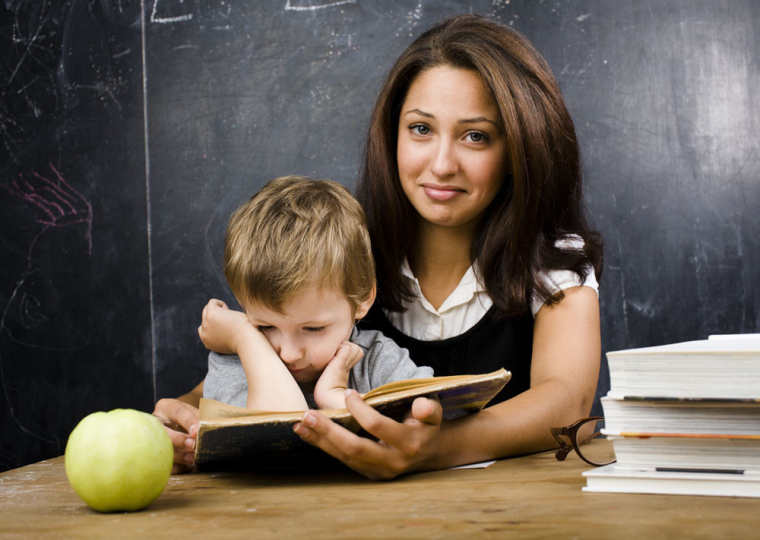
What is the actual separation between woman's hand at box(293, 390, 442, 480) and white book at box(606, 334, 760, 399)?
24 cm

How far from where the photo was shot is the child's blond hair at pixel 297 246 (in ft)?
4.31

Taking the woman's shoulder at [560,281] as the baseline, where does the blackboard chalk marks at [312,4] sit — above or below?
above

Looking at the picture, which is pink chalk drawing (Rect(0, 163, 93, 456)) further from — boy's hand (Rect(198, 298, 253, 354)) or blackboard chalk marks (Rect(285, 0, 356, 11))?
boy's hand (Rect(198, 298, 253, 354))

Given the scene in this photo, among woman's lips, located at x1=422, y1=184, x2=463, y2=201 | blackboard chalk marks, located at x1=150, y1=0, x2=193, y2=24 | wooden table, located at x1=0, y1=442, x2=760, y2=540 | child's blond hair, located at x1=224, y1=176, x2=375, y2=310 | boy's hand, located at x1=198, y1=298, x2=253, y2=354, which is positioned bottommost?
wooden table, located at x1=0, y1=442, x2=760, y2=540

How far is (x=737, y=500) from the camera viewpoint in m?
0.90

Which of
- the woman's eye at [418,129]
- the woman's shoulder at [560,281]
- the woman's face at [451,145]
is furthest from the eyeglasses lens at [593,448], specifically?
the woman's eye at [418,129]

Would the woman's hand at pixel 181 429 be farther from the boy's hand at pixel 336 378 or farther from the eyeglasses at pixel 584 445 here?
the eyeglasses at pixel 584 445

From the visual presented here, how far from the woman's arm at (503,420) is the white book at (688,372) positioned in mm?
237

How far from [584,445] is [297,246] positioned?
0.57m

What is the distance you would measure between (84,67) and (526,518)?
2.91m

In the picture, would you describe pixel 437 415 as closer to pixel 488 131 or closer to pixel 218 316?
pixel 218 316

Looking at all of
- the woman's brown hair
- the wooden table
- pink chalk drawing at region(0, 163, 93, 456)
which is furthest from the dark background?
the wooden table

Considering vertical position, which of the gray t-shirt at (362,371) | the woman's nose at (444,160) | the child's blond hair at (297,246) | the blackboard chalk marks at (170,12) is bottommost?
the gray t-shirt at (362,371)

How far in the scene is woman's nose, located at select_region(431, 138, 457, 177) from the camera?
1686 mm
